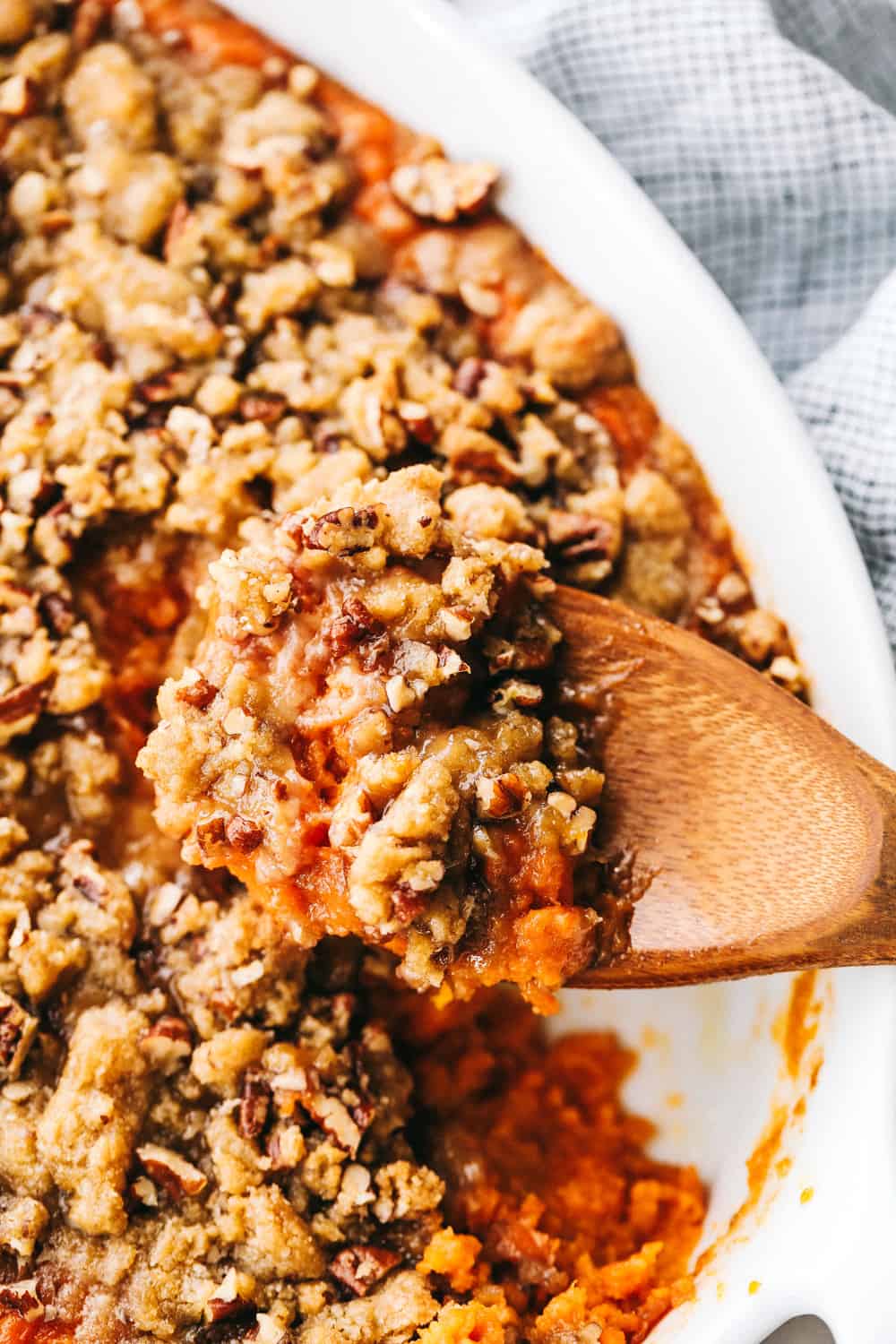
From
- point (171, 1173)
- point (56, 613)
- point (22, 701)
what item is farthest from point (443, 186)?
point (171, 1173)

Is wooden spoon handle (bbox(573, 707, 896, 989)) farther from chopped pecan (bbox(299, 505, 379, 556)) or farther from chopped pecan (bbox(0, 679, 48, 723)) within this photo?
chopped pecan (bbox(0, 679, 48, 723))

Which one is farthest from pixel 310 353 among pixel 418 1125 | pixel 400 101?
pixel 418 1125

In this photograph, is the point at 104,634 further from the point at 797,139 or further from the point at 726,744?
the point at 797,139

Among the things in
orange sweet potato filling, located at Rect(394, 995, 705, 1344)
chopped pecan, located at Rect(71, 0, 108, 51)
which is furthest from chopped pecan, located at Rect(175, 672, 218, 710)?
chopped pecan, located at Rect(71, 0, 108, 51)

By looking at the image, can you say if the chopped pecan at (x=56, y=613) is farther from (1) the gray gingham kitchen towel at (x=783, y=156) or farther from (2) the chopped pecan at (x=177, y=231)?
(1) the gray gingham kitchen towel at (x=783, y=156)

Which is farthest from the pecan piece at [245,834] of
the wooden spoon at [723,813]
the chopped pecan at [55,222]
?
the chopped pecan at [55,222]

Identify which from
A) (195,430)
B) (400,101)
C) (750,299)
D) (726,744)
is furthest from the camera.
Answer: (750,299)

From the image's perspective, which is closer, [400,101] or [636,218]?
[636,218]
